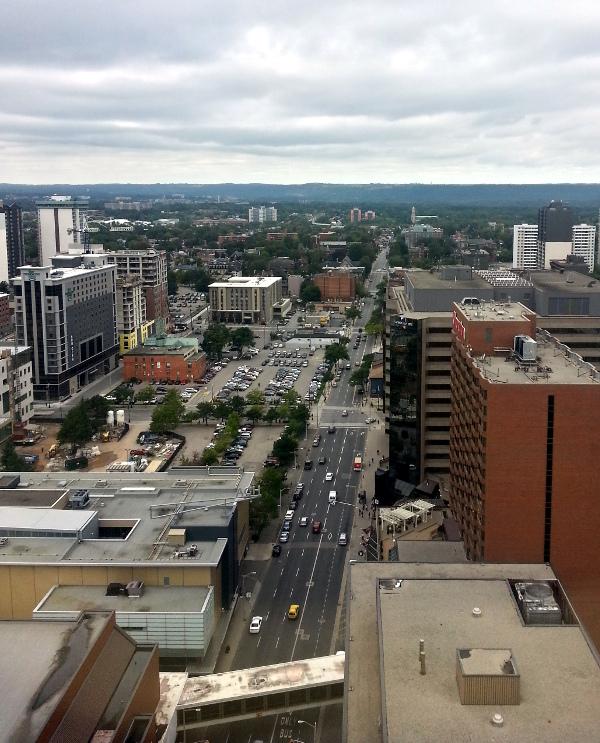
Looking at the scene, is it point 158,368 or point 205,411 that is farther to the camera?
point 158,368

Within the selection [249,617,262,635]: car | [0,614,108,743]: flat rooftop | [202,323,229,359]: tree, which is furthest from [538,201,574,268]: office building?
[0,614,108,743]: flat rooftop

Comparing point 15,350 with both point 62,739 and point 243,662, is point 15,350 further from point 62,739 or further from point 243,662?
point 62,739

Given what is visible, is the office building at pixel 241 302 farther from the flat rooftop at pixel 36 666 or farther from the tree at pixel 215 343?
the flat rooftop at pixel 36 666

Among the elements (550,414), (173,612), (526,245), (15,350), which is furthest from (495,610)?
(526,245)

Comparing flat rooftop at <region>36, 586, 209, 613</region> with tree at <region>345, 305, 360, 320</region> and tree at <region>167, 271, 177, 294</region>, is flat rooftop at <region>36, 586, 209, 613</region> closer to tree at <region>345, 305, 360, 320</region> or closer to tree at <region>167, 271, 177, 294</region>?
tree at <region>345, 305, 360, 320</region>

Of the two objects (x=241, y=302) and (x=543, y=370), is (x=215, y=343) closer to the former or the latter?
(x=241, y=302)

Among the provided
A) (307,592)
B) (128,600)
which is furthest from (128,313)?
(128,600)
